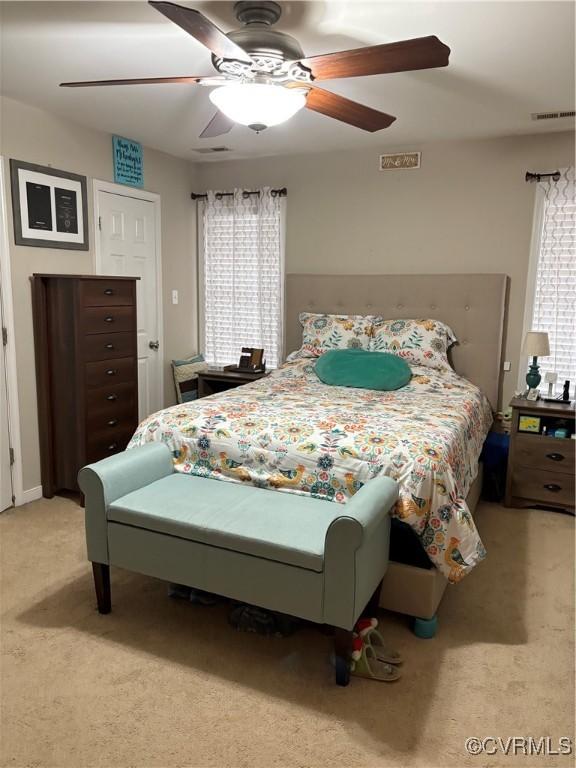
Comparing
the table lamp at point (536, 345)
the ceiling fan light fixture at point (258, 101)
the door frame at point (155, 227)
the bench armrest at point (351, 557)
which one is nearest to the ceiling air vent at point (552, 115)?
the table lamp at point (536, 345)

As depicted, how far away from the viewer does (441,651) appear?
2223 millimetres

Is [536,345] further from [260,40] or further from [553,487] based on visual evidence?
[260,40]

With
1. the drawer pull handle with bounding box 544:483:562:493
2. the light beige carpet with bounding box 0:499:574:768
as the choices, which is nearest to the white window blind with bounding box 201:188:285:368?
the drawer pull handle with bounding box 544:483:562:493

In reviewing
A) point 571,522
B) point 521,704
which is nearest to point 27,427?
point 521,704

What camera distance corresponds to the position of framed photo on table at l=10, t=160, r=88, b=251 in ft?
11.1

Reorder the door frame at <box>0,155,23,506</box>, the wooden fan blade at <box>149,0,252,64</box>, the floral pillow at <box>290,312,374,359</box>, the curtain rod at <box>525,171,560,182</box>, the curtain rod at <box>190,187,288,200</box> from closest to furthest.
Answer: the wooden fan blade at <box>149,0,252,64</box>
the door frame at <box>0,155,23,506</box>
the curtain rod at <box>525,171,560,182</box>
the floral pillow at <box>290,312,374,359</box>
the curtain rod at <box>190,187,288,200</box>

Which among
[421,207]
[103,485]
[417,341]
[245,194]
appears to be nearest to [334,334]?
[417,341]

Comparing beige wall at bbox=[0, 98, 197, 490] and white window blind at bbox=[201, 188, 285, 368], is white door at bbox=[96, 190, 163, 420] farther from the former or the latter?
white window blind at bbox=[201, 188, 285, 368]

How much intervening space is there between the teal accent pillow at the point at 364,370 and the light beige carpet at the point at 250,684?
132 cm

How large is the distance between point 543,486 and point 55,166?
373 cm

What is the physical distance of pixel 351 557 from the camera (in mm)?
1886

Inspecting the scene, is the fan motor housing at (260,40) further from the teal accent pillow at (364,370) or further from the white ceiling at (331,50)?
the teal accent pillow at (364,370)

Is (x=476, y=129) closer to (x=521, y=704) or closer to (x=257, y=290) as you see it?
(x=257, y=290)

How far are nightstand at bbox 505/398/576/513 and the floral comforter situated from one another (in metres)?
0.52
